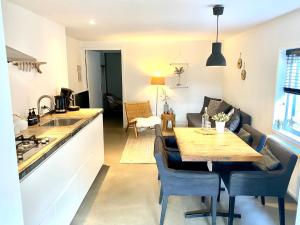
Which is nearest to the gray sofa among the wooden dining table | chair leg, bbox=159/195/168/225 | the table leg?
the wooden dining table

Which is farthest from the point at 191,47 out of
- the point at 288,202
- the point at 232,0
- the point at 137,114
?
the point at 288,202

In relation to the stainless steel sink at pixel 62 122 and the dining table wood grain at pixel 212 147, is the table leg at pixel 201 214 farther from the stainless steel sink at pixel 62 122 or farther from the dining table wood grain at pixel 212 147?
the stainless steel sink at pixel 62 122

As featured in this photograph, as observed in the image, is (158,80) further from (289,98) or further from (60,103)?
(289,98)

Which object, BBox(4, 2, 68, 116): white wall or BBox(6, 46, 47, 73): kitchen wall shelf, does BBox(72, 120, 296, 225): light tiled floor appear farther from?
BBox(6, 46, 47, 73): kitchen wall shelf

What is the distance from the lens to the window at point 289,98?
10.6 feet

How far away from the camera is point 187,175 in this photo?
2.38m

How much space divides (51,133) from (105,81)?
6979 mm

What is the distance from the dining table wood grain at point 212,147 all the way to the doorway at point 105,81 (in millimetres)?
4293

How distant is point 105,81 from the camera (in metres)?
9.30

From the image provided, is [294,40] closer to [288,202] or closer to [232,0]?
[232,0]

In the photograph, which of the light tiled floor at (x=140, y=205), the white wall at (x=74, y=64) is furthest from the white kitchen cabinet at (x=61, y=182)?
the white wall at (x=74, y=64)

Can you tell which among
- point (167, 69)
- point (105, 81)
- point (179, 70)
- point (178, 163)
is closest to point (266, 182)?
point (178, 163)

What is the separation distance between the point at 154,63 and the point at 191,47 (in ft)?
3.38

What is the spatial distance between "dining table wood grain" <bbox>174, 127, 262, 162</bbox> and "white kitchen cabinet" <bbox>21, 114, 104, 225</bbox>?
1.11 meters
